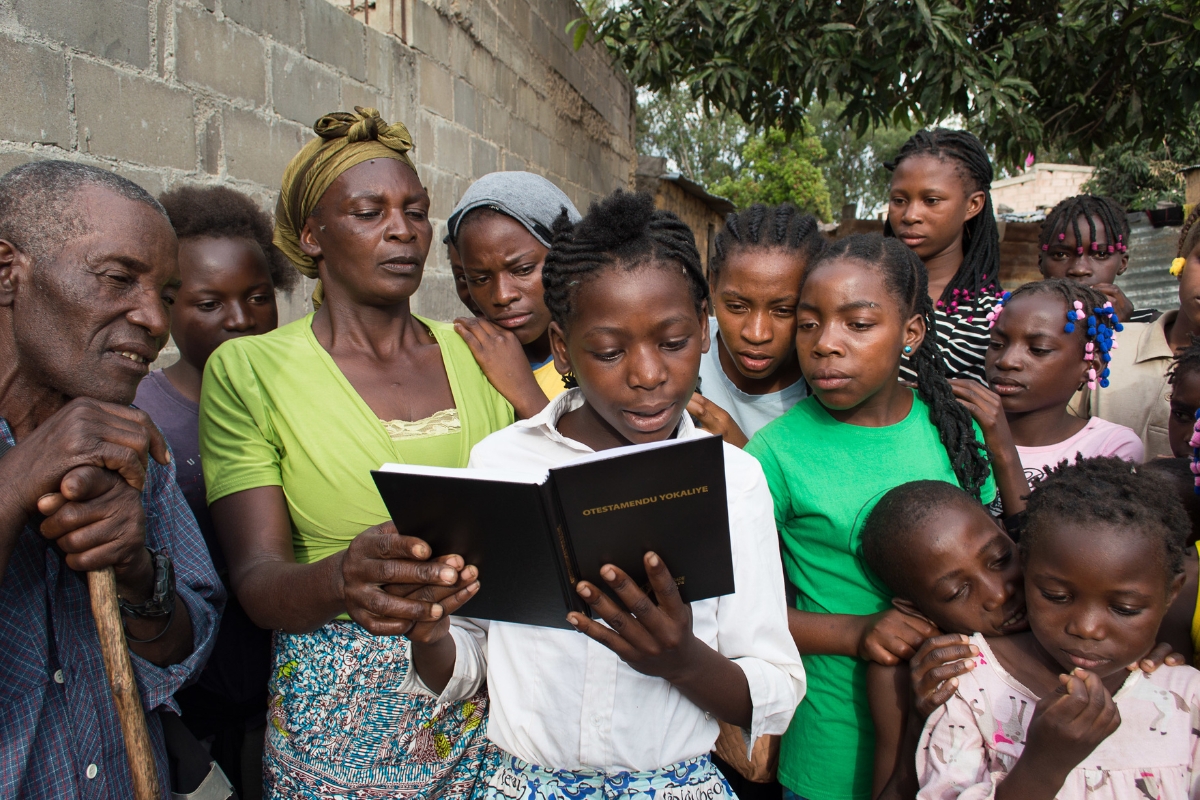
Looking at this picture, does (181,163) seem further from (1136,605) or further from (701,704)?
(1136,605)

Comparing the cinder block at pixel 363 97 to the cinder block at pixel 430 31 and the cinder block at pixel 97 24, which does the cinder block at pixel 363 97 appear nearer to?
the cinder block at pixel 430 31

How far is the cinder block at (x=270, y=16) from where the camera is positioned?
326 centimetres

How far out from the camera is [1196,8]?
5598 millimetres

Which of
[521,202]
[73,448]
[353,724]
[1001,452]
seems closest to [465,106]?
[521,202]

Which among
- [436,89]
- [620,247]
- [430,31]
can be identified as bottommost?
[620,247]

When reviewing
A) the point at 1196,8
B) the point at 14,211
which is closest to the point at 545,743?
the point at 14,211

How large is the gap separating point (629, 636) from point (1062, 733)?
0.86 metres

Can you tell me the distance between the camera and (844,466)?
210cm

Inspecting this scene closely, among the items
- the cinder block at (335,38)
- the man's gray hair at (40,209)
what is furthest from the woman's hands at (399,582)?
the cinder block at (335,38)

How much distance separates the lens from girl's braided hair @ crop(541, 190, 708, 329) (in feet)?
5.74

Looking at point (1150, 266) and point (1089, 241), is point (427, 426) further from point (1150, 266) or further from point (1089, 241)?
point (1150, 266)

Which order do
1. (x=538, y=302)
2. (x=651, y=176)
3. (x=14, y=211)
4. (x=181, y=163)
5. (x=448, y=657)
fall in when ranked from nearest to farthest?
(x=14, y=211)
(x=448, y=657)
(x=538, y=302)
(x=181, y=163)
(x=651, y=176)

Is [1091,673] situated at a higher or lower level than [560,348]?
lower

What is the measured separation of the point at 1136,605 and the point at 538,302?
5.62ft
